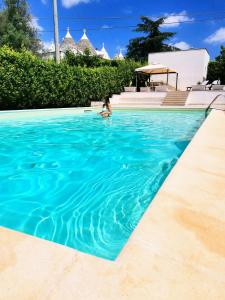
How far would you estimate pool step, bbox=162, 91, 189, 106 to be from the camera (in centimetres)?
2158

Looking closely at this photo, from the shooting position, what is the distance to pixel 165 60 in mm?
31969

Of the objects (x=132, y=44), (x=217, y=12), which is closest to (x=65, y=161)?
(x=217, y=12)

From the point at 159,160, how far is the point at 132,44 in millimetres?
51021

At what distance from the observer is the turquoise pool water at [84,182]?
11.0 ft

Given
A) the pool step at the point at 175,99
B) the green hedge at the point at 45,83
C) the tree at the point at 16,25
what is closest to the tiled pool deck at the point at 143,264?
the green hedge at the point at 45,83

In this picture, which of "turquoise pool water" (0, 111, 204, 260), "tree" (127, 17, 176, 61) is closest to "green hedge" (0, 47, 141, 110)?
"turquoise pool water" (0, 111, 204, 260)

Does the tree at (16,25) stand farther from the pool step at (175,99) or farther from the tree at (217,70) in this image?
the tree at (217,70)

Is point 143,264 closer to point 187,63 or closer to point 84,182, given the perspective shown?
point 84,182

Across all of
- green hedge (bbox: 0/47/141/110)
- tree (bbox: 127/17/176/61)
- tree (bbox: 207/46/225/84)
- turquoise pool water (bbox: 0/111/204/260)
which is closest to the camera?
turquoise pool water (bbox: 0/111/204/260)

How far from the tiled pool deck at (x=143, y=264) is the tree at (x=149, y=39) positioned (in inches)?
1961

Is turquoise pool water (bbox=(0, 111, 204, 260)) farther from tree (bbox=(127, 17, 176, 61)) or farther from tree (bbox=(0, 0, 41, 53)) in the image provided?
tree (bbox=(127, 17, 176, 61))

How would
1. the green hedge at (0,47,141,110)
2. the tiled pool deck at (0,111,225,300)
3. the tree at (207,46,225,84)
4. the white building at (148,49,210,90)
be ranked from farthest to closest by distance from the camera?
the tree at (207,46,225,84)
the white building at (148,49,210,90)
the green hedge at (0,47,141,110)
the tiled pool deck at (0,111,225,300)

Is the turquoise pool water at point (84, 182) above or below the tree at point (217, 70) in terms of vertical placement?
below

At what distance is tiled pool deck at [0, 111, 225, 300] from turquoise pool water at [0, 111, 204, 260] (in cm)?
85
